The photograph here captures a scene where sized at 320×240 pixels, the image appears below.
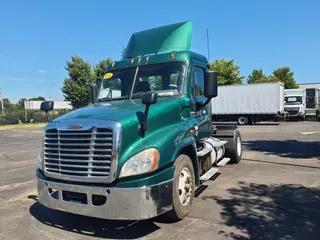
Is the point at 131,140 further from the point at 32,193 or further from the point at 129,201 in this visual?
the point at 32,193

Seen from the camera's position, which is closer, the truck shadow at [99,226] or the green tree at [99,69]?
the truck shadow at [99,226]

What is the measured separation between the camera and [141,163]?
3.81 metres

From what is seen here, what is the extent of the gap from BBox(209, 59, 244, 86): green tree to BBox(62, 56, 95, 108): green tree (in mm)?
17057

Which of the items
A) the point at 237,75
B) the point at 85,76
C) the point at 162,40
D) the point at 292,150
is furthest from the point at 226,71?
the point at 162,40

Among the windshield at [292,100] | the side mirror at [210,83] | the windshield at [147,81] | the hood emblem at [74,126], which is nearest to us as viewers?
the hood emblem at [74,126]

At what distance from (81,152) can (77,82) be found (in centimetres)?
3806

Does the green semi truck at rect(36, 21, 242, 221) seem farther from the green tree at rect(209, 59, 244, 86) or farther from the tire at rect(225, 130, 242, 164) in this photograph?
the green tree at rect(209, 59, 244, 86)

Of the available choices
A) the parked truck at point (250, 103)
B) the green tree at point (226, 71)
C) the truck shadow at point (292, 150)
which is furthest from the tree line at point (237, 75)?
the truck shadow at point (292, 150)

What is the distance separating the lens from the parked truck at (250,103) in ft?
83.8

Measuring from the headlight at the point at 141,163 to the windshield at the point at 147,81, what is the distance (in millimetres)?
1610

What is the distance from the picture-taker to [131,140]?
12.8ft

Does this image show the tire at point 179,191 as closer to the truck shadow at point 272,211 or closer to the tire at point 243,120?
the truck shadow at point 272,211

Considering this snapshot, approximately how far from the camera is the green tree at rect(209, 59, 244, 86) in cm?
4028

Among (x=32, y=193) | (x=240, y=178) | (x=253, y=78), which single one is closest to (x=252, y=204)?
(x=240, y=178)
